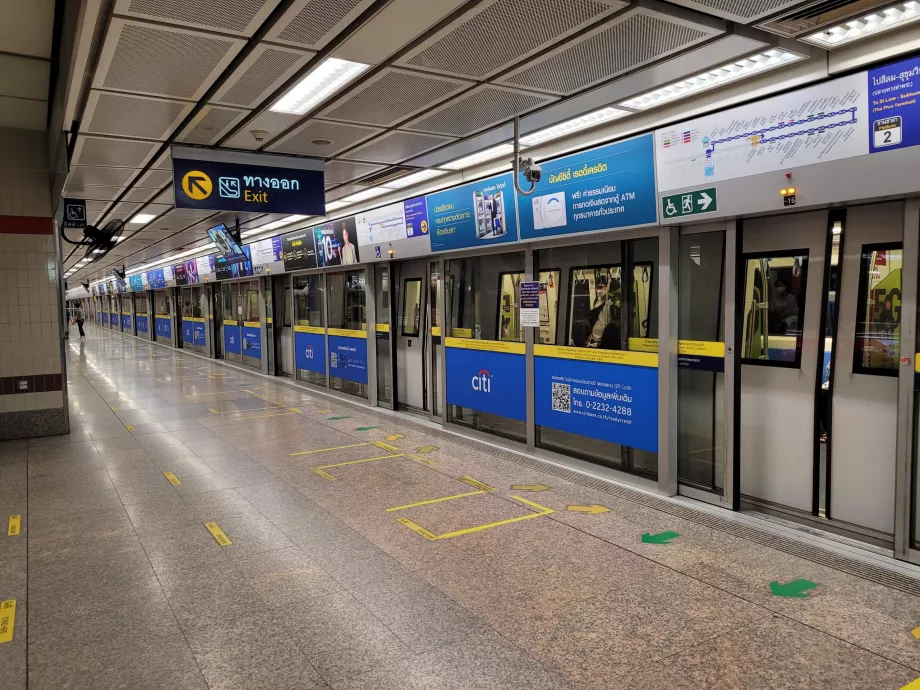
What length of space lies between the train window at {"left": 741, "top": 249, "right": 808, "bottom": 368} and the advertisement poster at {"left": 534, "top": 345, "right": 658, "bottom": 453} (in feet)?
2.77

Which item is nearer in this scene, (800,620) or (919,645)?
(919,645)

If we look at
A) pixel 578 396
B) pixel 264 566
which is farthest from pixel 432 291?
pixel 264 566

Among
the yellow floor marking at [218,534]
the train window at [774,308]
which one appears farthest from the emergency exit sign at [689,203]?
the yellow floor marking at [218,534]

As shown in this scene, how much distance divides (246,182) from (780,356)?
512 centimetres

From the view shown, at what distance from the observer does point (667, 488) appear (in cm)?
555

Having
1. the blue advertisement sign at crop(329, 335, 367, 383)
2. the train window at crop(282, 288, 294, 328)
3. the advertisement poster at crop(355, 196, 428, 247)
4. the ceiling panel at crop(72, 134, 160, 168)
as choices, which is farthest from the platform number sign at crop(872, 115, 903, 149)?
the train window at crop(282, 288, 294, 328)

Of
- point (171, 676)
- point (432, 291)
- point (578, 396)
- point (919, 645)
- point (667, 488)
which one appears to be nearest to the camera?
point (171, 676)

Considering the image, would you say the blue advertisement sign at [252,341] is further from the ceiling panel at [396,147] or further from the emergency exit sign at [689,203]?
the emergency exit sign at [689,203]

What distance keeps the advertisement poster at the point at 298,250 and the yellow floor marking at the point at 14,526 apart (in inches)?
284

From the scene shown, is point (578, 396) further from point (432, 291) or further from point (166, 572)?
point (166, 572)

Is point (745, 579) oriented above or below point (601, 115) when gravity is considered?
below

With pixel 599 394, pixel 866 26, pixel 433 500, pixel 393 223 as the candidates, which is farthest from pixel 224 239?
pixel 866 26

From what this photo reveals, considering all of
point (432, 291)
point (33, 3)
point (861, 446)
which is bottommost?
point (861, 446)

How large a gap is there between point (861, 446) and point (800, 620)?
1600 millimetres
